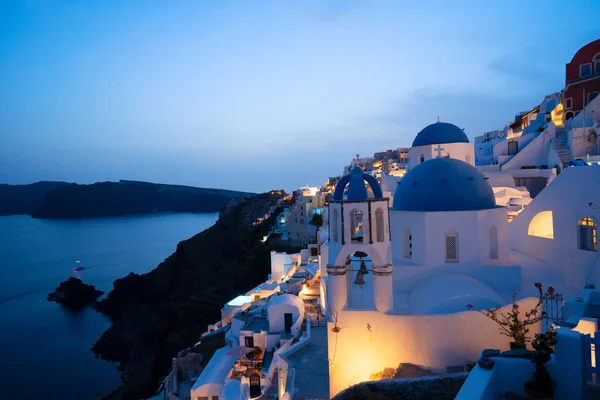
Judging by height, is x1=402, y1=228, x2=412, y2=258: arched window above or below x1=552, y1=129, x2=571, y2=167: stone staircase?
below

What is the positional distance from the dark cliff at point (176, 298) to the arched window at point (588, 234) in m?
31.1

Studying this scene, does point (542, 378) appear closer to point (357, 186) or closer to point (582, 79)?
point (357, 186)

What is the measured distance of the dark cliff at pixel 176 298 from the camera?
120 ft

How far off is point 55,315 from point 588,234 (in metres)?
55.2

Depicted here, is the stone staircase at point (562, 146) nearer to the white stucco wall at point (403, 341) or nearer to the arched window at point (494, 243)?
the arched window at point (494, 243)

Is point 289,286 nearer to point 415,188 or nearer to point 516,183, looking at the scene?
point 415,188

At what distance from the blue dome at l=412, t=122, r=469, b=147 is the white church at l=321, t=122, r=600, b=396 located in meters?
9.09

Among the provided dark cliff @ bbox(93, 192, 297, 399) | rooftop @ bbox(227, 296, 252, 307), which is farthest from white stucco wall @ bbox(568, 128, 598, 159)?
dark cliff @ bbox(93, 192, 297, 399)

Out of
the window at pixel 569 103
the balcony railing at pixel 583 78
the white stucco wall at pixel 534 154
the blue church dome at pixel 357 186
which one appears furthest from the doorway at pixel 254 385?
the balcony railing at pixel 583 78

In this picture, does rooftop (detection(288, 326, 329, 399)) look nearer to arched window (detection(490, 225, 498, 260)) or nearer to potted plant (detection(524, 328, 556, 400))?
potted plant (detection(524, 328, 556, 400))

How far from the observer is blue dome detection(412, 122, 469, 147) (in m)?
21.2

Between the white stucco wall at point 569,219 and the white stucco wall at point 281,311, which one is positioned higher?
the white stucco wall at point 569,219

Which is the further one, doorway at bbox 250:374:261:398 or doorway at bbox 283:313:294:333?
doorway at bbox 283:313:294:333

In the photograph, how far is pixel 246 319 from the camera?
19.2 m
